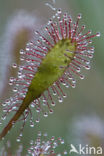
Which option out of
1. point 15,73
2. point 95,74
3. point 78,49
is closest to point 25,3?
point 95,74

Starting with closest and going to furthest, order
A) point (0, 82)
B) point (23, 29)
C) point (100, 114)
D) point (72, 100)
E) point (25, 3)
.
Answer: point (0, 82), point (23, 29), point (100, 114), point (72, 100), point (25, 3)

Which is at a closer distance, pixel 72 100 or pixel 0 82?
pixel 0 82

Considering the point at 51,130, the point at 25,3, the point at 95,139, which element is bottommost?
the point at 95,139

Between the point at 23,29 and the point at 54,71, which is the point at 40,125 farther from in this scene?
the point at 54,71

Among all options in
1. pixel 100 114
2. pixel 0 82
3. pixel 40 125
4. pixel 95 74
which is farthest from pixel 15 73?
pixel 95 74

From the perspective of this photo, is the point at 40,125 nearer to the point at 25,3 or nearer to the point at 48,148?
the point at 48,148

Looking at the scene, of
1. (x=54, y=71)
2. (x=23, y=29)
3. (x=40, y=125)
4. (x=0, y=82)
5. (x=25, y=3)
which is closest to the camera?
(x=54, y=71)

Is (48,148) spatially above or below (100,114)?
below
